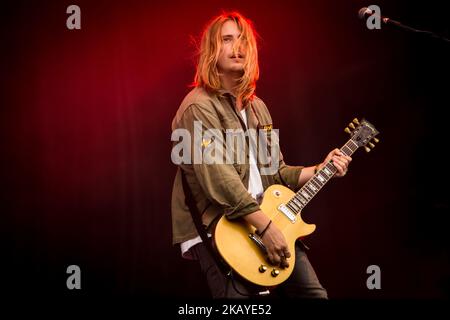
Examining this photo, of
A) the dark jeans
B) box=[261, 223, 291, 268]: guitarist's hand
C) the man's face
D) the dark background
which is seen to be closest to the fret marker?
the dark jeans

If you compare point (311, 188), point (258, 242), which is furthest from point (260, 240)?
point (311, 188)

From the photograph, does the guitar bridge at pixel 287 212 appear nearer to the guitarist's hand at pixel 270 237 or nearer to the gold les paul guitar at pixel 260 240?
the gold les paul guitar at pixel 260 240

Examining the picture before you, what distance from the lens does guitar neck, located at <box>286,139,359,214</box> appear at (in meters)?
2.80

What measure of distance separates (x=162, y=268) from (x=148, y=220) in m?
0.32

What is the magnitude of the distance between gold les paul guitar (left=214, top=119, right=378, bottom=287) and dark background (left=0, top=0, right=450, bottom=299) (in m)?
1.06

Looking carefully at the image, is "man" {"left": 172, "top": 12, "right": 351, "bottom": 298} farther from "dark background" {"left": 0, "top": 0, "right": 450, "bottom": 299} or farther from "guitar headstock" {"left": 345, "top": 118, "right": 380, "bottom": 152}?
"dark background" {"left": 0, "top": 0, "right": 450, "bottom": 299}

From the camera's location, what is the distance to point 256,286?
2.52 meters

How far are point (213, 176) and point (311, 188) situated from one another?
1.92ft

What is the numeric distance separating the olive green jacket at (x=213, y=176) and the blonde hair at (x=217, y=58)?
0.06 m

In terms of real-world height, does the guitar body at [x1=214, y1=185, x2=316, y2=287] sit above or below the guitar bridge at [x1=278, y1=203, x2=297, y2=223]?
below

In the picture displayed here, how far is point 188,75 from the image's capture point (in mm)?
3695

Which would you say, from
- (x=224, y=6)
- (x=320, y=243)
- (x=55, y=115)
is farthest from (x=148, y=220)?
(x=224, y=6)

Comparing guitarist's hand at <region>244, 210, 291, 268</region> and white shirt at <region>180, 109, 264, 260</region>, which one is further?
white shirt at <region>180, 109, 264, 260</region>

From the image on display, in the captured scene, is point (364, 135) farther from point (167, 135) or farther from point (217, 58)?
point (167, 135)
